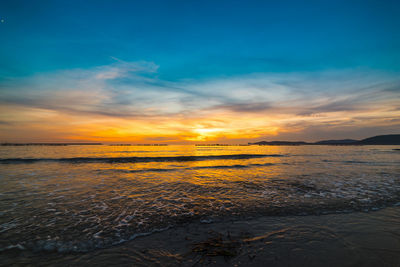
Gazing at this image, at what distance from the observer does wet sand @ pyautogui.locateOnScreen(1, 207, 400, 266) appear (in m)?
4.57

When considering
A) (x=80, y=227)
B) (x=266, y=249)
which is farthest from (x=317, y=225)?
(x=80, y=227)

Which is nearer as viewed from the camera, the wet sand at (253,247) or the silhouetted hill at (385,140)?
the wet sand at (253,247)

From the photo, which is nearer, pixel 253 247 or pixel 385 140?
pixel 253 247

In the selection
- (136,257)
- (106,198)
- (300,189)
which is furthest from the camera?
(300,189)

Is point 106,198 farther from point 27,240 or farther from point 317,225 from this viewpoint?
point 317,225

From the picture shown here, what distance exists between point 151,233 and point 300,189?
1078cm

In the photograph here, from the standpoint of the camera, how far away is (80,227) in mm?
6703

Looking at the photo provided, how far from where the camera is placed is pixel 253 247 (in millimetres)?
5168

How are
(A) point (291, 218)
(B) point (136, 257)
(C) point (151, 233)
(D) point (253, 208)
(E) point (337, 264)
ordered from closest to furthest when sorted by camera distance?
(E) point (337, 264), (B) point (136, 257), (C) point (151, 233), (A) point (291, 218), (D) point (253, 208)

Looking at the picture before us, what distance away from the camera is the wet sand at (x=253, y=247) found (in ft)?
15.0

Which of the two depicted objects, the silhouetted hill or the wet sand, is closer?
the wet sand

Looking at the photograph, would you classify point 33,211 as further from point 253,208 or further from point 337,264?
point 337,264

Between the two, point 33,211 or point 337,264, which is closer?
point 337,264

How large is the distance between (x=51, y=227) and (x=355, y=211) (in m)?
12.9
